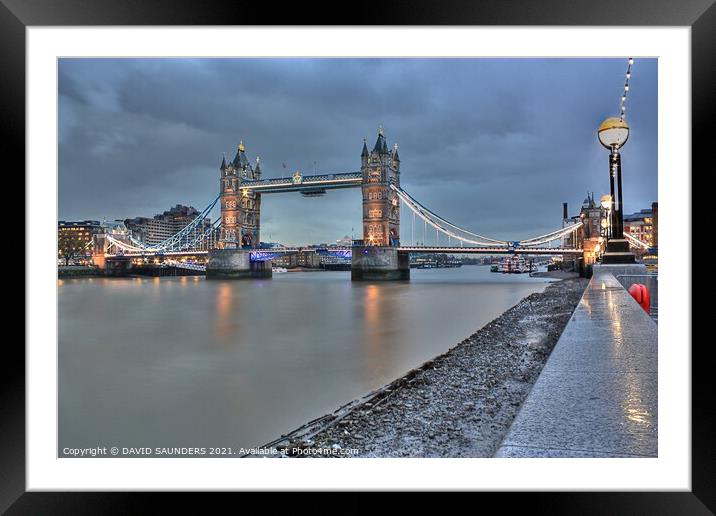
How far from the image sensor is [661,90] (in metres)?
1.88

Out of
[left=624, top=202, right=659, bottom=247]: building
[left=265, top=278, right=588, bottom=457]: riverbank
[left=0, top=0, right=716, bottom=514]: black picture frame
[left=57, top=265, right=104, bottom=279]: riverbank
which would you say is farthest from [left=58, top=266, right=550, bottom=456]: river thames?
[left=57, top=265, right=104, bottom=279]: riverbank

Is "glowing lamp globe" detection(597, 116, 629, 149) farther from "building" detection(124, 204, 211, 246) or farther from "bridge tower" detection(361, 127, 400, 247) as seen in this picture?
"building" detection(124, 204, 211, 246)

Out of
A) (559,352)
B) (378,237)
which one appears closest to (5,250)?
(559,352)

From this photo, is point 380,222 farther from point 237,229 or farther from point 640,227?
point 640,227

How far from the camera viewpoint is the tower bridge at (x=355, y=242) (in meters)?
29.7

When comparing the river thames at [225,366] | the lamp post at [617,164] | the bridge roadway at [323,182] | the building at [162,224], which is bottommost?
the river thames at [225,366]

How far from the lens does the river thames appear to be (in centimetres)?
367

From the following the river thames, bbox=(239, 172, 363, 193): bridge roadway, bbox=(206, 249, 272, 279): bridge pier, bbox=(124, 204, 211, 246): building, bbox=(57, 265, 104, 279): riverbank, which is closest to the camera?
the river thames

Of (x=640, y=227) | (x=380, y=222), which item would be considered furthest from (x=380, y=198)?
(x=640, y=227)

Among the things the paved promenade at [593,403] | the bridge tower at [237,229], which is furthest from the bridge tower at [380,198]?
the paved promenade at [593,403]
